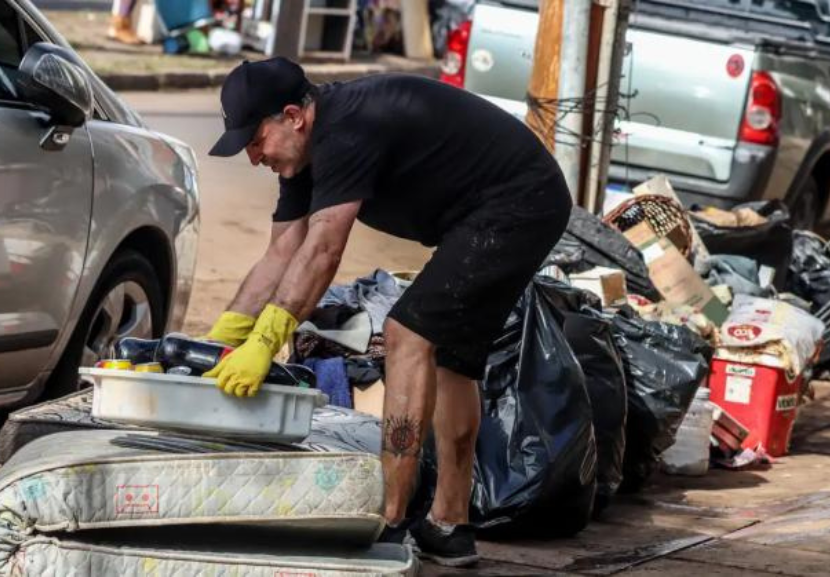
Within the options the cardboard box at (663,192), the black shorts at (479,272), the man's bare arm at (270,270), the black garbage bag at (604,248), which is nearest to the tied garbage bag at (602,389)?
the black shorts at (479,272)

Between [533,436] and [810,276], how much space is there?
450 cm

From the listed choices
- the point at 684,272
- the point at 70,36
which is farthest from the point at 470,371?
the point at 70,36

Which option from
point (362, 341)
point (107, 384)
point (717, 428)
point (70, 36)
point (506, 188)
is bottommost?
point (70, 36)

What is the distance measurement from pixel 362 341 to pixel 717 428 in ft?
Answer: 5.97

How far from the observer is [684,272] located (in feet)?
26.5

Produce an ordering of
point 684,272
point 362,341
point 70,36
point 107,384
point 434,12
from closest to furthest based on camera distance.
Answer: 1. point 107,384
2. point 362,341
3. point 684,272
4. point 70,36
5. point 434,12

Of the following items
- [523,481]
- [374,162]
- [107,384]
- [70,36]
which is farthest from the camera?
[70,36]

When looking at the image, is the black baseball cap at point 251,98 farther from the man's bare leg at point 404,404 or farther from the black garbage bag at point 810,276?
the black garbage bag at point 810,276

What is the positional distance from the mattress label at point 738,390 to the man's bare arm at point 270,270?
9.59 ft

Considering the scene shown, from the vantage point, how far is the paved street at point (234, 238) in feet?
31.9

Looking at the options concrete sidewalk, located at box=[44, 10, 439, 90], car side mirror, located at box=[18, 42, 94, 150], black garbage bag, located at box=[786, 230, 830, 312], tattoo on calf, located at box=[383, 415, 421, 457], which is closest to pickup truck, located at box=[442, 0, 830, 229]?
black garbage bag, located at box=[786, 230, 830, 312]

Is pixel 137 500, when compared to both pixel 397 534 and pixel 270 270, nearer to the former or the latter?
pixel 270 270

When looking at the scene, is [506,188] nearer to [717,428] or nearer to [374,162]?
[374,162]

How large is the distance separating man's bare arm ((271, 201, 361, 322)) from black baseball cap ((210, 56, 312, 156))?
0.29 meters
